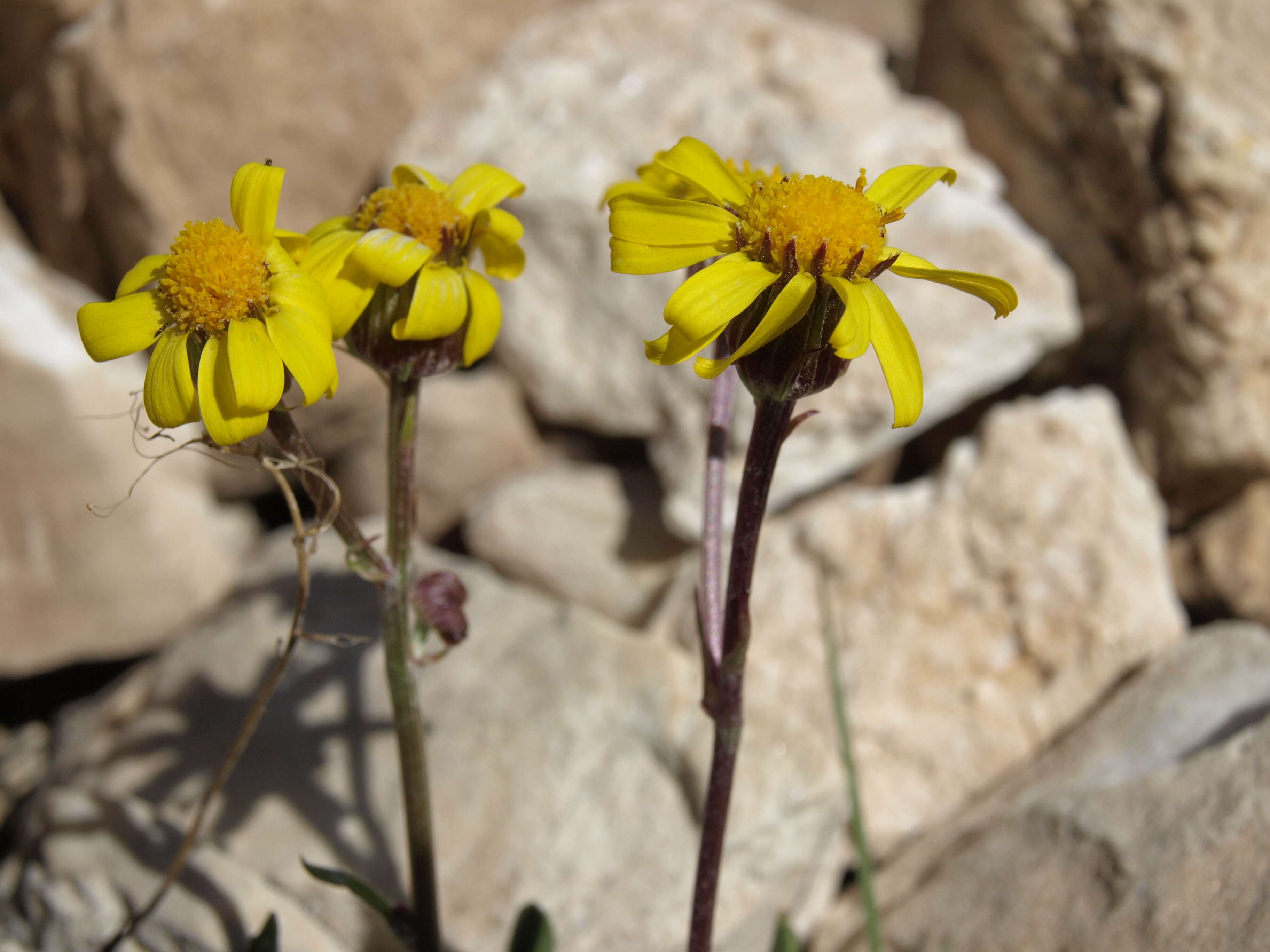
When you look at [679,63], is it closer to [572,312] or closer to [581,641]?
[572,312]

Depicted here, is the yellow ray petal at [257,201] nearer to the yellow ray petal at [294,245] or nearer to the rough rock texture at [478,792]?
the yellow ray petal at [294,245]

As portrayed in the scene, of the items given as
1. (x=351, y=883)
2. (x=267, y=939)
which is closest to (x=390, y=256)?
(x=351, y=883)

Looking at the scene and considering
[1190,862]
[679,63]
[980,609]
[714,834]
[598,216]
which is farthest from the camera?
[679,63]

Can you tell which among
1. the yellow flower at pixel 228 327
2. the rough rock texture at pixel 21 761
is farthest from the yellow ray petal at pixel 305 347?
the rough rock texture at pixel 21 761

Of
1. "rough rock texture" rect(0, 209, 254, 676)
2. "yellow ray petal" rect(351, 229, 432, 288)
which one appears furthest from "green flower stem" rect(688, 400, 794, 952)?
"rough rock texture" rect(0, 209, 254, 676)

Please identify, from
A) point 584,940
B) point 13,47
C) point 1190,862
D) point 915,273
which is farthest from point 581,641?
point 13,47

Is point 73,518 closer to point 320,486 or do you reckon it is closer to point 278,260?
point 320,486
